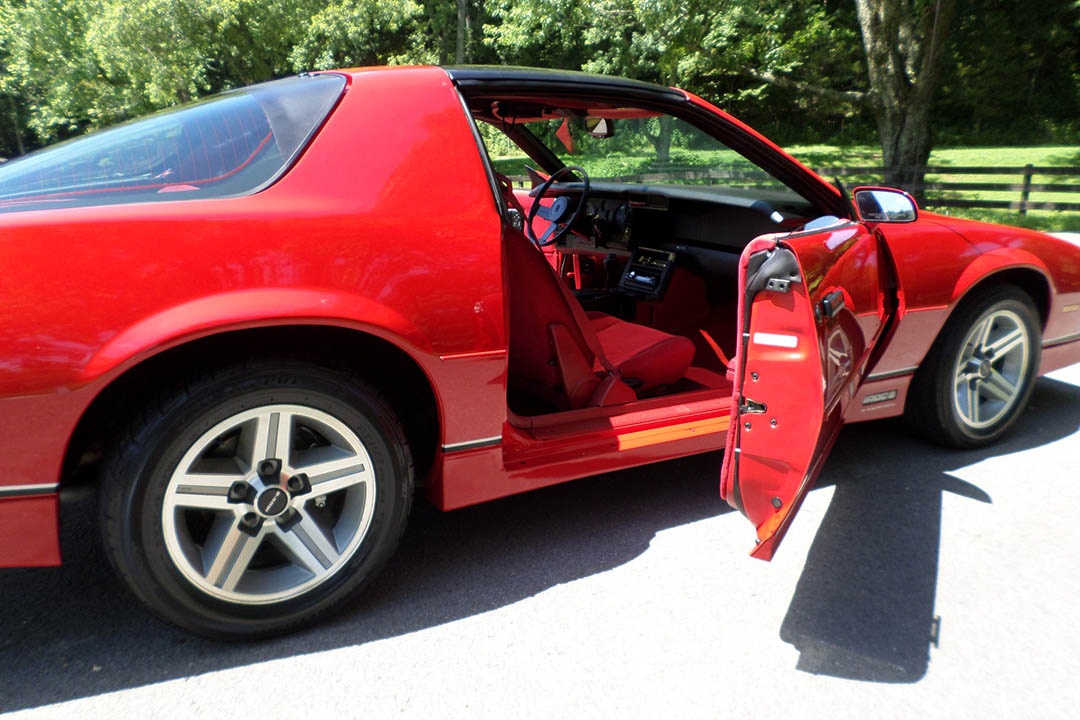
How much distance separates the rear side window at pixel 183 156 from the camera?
6.22 ft

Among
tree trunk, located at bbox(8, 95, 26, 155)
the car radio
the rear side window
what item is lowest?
the car radio

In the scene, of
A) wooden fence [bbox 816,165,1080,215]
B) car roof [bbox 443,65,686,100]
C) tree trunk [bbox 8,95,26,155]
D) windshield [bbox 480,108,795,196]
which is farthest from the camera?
tree trunk [bbox 8,95,26,155]

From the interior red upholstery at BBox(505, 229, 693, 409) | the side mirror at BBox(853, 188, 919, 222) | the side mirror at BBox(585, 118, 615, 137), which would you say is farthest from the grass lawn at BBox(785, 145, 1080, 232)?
the interior red upholstery at BBox(505, 229, 693, 409)

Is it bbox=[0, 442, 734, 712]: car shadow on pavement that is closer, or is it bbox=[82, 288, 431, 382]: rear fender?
bbox=[82, 288, 431, 382]: rear fender

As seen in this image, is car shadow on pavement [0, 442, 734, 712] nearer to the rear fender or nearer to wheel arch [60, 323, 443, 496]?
wheel arch [60, 323, 443, 496]

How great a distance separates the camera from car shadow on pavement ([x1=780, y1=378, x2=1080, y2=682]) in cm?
210

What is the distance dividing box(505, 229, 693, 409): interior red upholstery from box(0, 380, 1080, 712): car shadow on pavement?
1.57 ft

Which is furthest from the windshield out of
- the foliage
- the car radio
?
the foliage

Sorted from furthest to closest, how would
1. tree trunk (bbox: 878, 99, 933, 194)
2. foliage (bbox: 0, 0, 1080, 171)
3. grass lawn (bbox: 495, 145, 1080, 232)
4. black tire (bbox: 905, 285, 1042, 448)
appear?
foliage (bbox: 0, 0, 1080, 171), tree trunk (bbox: 878, 99, 933, 194), grass lawn (bbox: 495, 145, 1080, 232), black tire (bbox: 905, 285, 1042, 448)

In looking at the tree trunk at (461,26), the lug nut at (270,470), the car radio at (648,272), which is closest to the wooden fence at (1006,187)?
the car radio at (648,272)

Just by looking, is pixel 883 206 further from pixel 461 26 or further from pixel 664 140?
pixel 461 26

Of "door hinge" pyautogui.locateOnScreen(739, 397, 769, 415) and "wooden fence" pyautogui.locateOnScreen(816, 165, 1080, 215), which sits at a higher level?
"wooden fence" pyautogui.locateOnScreen(816, 165, 1080, 215)

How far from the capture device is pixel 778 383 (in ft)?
6.85

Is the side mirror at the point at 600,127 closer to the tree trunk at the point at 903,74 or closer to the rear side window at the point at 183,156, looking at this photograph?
the rear side window at the point at 183,156
